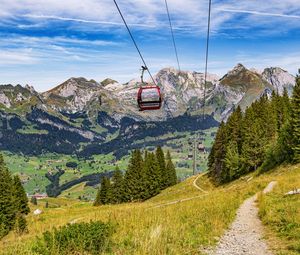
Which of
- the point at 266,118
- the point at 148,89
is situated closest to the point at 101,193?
the point at 266,118

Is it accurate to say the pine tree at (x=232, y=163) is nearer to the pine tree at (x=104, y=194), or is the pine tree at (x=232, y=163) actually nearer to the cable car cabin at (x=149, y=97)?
the pine tree at (x=104, y=194)

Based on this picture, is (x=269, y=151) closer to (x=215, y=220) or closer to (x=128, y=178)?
(x=128, y=178)

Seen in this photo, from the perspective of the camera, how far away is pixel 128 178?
97.8 meters

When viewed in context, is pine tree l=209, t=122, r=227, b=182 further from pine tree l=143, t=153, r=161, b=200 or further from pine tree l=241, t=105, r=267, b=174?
pine tree l=143, t=153, r=161, b=200

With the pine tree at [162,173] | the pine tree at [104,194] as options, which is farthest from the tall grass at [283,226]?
the pine tree at [104,194]

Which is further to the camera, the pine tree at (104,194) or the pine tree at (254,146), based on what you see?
the pine tree at (104,194)

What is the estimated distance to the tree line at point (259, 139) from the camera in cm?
6575

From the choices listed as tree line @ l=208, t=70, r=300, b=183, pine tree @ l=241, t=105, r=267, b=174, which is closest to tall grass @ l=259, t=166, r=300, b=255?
tree line @ l=208, t=70, r=300, b=183

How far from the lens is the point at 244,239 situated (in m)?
13.8

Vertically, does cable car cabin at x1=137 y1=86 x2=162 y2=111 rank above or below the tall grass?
above

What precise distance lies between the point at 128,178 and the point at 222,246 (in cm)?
8588

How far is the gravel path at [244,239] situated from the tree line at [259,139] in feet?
153

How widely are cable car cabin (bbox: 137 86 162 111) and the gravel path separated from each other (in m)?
11.3

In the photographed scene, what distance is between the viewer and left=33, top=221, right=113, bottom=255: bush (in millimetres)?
10625
